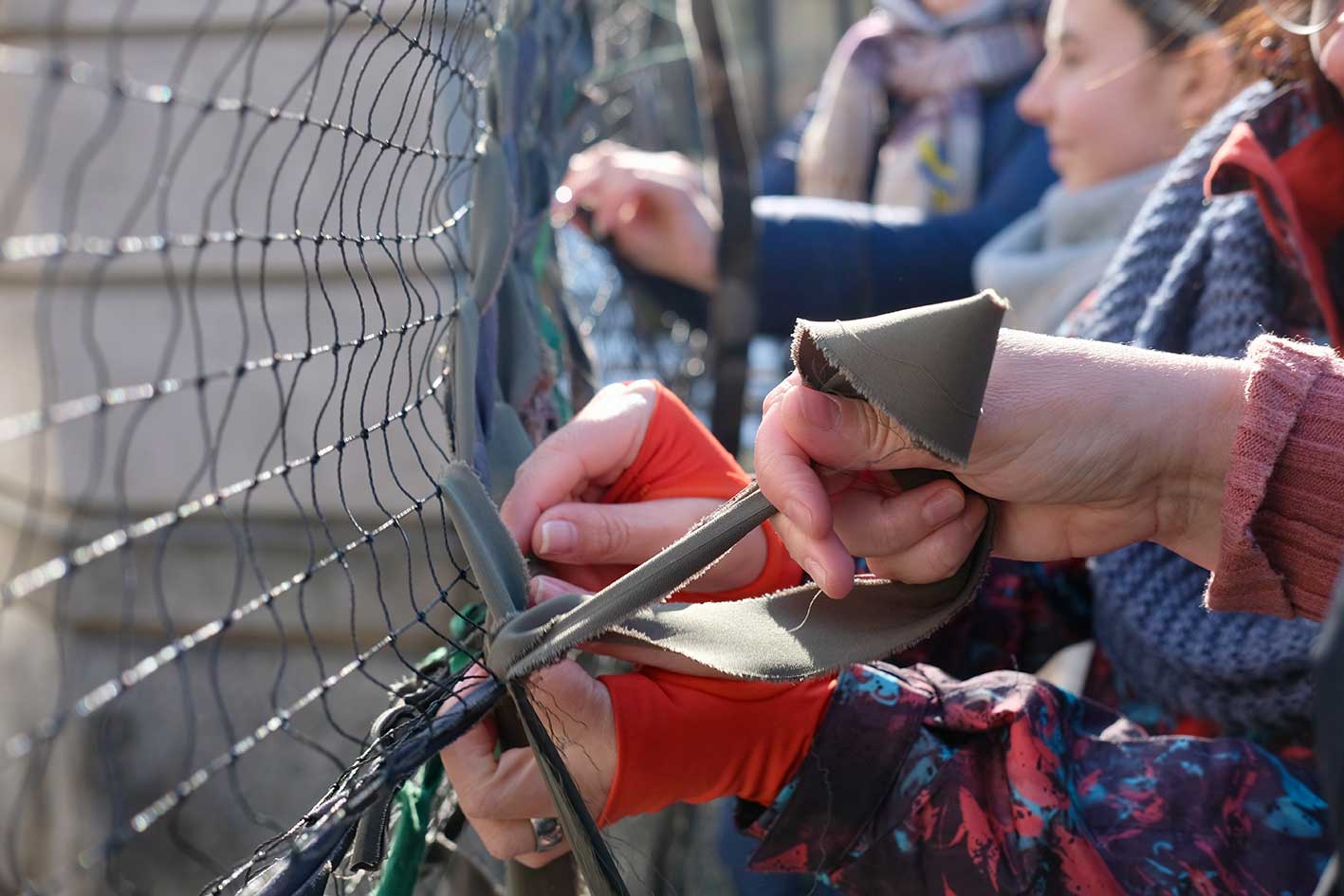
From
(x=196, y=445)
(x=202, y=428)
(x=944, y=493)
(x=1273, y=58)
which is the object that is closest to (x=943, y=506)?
(x=944, y=493)

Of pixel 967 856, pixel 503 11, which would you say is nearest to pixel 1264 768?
pixel 967 856

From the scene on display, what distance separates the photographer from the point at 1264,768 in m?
0.65

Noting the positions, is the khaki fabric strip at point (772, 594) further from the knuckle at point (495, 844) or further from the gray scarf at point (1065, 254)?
the gray scarf at point (1065, 254)

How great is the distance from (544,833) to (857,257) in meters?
1.06

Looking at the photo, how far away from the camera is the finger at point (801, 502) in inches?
20.6

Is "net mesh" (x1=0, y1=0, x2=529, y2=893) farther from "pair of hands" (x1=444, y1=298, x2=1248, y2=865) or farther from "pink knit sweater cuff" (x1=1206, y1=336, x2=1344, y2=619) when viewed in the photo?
"pink knit sweater cuff" (x1=1206, y1=336, x2=1344, y2=619)

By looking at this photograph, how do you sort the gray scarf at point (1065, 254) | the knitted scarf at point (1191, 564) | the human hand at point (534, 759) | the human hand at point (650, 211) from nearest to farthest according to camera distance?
the human hand at point (534, 759)
the knitted scarf at point (1191, 564)
the gray scarf at point (1065, 254)
the human hand at point (650, 211)

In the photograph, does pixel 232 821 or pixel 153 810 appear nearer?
pixel 153 810

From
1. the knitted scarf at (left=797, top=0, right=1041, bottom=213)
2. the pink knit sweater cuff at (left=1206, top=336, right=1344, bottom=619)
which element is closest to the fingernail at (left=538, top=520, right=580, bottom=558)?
the pink knit sweater cuff at (left=1206, top=336, right=1344, bottom=619)

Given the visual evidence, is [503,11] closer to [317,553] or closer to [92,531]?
[317,553]

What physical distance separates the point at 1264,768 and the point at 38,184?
2.01m

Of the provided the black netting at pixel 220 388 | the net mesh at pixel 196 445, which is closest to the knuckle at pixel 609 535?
the black netting at pixel 220 388

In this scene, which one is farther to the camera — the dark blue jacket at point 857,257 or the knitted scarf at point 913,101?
the knitted scarf at point 913,101

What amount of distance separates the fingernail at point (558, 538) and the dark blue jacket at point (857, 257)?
88cm
